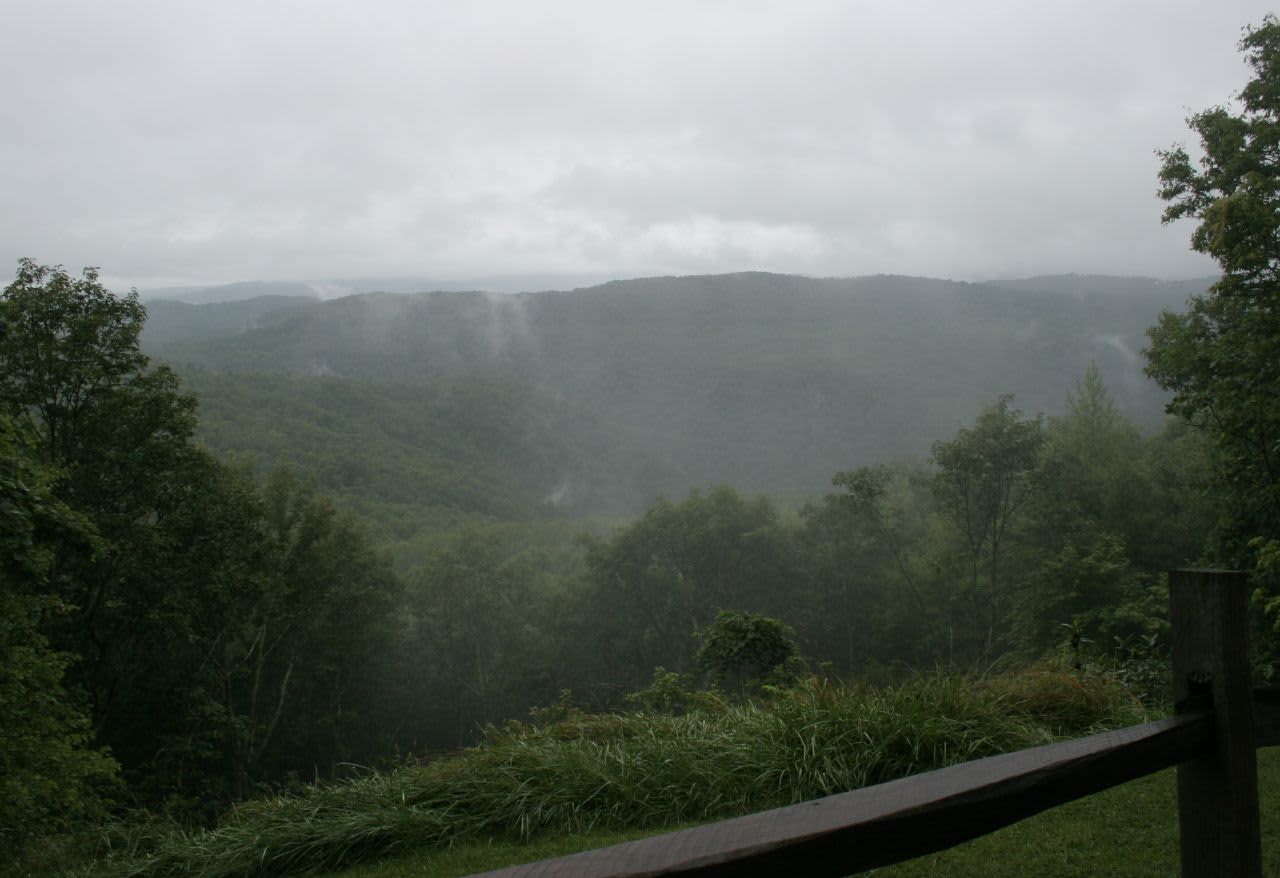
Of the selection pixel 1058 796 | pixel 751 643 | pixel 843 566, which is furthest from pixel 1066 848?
pixel 843 566

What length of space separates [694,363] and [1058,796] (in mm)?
122851

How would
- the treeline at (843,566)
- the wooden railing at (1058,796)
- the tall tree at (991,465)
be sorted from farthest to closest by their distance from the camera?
1. the treeline at (843,566)
2. the tall tree at (991,465)
3. the wooden railing at (1058,796)

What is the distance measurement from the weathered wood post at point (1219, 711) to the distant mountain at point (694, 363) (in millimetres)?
66853

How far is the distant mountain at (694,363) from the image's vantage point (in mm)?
91750

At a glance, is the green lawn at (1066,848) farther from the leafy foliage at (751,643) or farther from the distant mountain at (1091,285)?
the distant mountain at (1091,285)

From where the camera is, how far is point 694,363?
12362 centimetres

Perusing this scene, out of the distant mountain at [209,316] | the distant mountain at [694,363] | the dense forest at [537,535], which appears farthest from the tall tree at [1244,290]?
the distant mountain at [209,316]

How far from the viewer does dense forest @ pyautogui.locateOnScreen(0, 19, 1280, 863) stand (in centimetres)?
1133

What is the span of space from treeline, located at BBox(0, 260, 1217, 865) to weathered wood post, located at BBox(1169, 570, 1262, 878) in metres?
5.05

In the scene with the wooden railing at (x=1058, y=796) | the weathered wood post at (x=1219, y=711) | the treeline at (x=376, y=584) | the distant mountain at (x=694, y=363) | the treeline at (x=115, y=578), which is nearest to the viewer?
the wooden railing at (x=1058, y=796)

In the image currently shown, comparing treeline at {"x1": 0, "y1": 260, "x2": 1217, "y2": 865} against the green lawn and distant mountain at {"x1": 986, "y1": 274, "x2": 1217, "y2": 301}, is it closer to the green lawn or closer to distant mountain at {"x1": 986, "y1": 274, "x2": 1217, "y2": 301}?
the green lawn

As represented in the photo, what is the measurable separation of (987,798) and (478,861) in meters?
3.73

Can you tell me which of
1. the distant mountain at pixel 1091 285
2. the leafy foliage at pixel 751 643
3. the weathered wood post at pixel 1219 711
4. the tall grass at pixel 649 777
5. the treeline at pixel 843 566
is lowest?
the treeline at pixel 843 566

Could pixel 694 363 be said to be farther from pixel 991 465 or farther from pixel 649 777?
pixel 649 777
